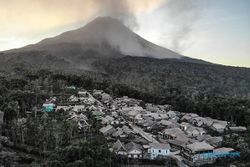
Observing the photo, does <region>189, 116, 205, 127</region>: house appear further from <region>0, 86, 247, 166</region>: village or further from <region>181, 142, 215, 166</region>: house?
<region>181, 142, 215, 166</region>: house

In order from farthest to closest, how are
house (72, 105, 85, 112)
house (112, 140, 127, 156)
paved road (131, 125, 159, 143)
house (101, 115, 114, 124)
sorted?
house (72, 105, 85, 112) < house (101, 115, 114, 124) < paved road (131, 125, 159, 143) < house (112, 140, 127, 156)

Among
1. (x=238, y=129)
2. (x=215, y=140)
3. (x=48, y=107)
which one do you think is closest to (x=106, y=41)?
(x=48, y=107)

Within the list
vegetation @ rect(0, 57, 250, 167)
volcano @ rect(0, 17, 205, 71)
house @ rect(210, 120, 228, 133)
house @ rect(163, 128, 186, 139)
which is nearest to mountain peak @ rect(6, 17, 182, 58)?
volcano @ rect(0, 17, 205, 71)

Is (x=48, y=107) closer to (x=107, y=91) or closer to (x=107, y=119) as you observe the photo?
(x=107, y=119)

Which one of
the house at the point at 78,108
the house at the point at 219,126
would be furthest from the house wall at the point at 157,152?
the house at the point at 78,108

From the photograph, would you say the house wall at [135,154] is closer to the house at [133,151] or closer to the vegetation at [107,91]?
the house at [133,151]

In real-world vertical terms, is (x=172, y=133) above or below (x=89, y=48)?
below
